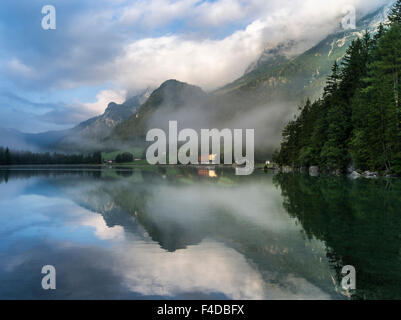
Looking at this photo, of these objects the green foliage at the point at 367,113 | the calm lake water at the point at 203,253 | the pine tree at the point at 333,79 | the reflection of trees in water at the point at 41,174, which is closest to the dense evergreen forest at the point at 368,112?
the green foliage at the point at 367,113

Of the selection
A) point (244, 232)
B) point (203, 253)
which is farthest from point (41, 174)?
point (203, 253)

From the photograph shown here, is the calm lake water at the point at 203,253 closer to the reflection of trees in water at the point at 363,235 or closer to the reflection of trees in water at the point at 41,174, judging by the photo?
the reflection of trees in water at the point at 363,235

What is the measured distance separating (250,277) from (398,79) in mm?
61966

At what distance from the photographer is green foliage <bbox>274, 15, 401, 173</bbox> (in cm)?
5603

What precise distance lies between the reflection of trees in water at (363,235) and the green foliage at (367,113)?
111 feet

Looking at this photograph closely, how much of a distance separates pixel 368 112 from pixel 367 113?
24.1 inches

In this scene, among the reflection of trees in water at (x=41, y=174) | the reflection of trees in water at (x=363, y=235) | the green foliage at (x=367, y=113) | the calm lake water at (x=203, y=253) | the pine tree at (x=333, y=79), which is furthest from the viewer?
the pine tree at (x=333, y=79)

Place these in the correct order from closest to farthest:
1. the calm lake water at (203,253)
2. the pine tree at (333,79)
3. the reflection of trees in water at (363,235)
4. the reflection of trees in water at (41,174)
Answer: the calm lake water at (203,253), the reflection of trees in water at (363,235), the reflection of trees in water at (41,174), the pine tree at (333,79)

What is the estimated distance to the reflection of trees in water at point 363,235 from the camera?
8.91 m

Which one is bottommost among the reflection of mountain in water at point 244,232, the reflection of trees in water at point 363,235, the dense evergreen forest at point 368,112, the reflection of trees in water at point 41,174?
the reflection of trees in water at point 41,174

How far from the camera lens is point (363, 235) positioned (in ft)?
47.7

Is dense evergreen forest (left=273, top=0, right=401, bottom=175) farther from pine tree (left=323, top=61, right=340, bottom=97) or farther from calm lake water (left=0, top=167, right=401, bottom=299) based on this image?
calm lake water (left=0, top=167, right=401, bottom=299)

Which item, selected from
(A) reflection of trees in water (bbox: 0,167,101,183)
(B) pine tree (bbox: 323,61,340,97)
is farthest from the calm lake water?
(B) pine tree (bbox: 323,61,340,97)
